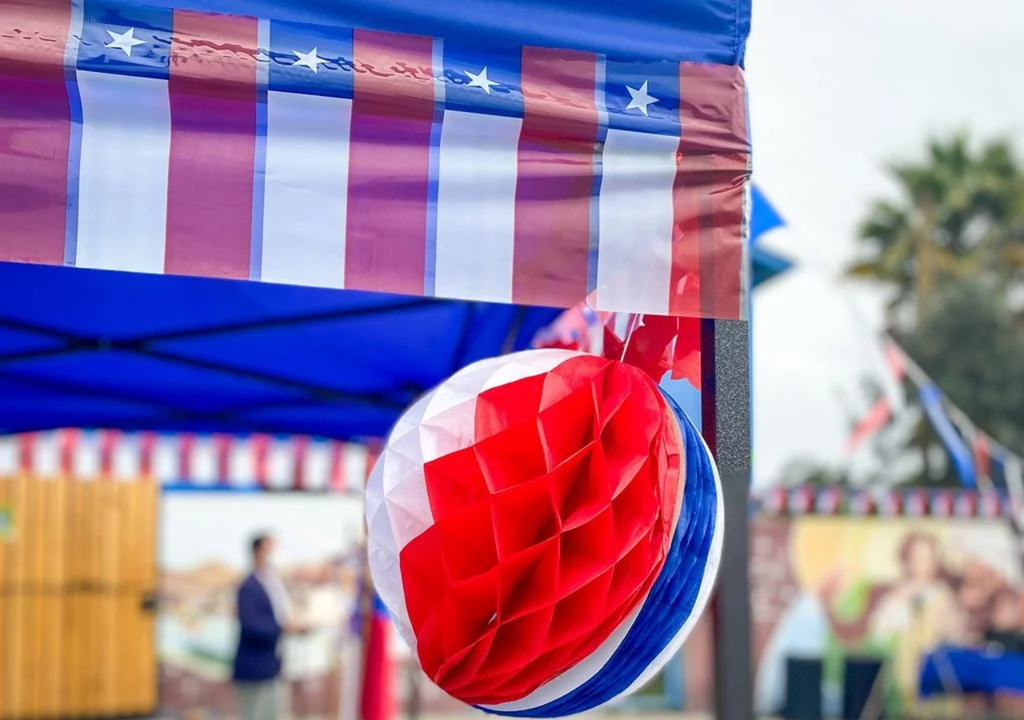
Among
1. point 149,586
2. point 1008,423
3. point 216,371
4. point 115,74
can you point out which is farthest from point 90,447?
point 1008,423

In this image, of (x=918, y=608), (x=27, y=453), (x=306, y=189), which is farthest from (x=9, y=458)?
(x=918, y=608)

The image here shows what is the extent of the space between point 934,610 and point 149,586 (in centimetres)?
791

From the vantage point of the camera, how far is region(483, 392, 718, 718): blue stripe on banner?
56.7 inches

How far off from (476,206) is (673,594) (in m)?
0.60

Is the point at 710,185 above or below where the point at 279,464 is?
above

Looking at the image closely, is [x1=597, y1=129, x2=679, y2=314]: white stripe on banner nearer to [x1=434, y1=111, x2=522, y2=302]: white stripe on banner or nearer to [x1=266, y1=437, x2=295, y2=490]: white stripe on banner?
[x1=434, y1=111, x2=522, y2=302]: white stripe on banner

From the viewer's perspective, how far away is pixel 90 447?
7.13 metres

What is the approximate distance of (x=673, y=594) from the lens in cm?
146

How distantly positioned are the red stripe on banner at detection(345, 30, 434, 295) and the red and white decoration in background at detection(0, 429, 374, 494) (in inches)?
215

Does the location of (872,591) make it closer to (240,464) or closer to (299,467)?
(299,467)

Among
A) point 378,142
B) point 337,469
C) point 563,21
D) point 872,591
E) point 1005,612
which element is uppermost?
point 563,21

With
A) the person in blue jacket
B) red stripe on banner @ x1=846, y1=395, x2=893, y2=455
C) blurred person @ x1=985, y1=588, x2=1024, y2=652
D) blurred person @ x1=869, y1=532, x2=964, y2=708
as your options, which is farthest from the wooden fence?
blurred person @ x1=985, y1=588, x2=1024, y2=652

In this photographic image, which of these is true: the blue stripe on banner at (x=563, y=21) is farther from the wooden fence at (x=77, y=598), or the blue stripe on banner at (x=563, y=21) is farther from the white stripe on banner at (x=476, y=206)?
the wooden fence at (x=77, y=598)

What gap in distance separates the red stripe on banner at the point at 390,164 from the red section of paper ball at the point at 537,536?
0.82ft
